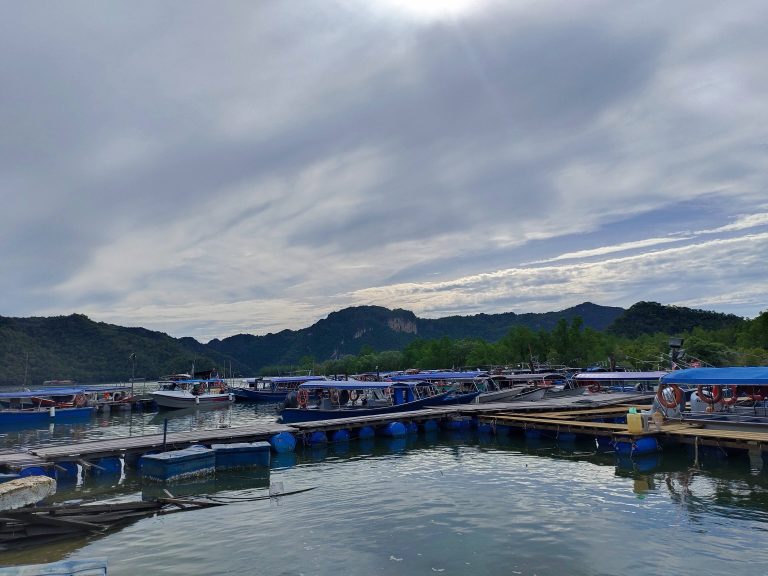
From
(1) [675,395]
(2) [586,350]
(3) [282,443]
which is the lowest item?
(3) [282,443]

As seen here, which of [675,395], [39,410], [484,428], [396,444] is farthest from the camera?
[39,410]

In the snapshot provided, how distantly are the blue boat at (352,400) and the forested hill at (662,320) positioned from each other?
5003 inches

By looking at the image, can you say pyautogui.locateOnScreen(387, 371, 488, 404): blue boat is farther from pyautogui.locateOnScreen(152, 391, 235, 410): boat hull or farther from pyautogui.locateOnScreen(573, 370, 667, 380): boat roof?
pyautogui.locateOnScreen(152, 391, 235, 410): boat hull

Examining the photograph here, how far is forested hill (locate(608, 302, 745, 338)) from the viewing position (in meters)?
150

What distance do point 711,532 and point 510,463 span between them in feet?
37.4

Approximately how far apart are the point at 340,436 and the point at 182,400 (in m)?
45.7

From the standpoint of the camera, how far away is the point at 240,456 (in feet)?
84.0

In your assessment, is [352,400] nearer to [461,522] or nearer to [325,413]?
[325,413]

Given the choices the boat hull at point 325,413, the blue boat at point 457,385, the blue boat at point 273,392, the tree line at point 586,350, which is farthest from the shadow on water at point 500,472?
the blue boat at point 273,392

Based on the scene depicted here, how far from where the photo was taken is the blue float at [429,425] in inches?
1515

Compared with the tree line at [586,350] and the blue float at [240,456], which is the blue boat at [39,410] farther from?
the blue float at [240,456]

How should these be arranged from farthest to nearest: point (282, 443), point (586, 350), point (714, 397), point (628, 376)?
point (586, 350), point (628, 376), point (282, 443), point (714, 397)

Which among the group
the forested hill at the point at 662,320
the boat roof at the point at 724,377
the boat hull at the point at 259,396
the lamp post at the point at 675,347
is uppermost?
the forested hill at the point at 662,320

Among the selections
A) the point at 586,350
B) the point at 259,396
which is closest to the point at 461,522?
the point at 259,396
